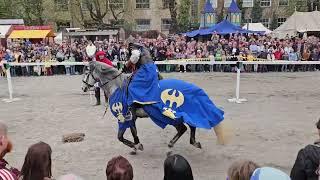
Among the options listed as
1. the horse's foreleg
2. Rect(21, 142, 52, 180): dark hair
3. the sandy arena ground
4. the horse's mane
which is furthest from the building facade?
Rect(21, 142, 52, 180): dark hair

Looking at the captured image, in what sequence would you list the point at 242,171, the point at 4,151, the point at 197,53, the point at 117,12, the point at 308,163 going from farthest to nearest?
the point at 117,12
the point at 197,53
the point at 308,163
the point at 4,151
the point at 242,171

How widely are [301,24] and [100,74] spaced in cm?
2619

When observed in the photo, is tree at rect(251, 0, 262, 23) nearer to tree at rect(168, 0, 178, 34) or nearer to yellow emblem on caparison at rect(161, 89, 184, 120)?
tree at rect(168, 0, 178, 34)

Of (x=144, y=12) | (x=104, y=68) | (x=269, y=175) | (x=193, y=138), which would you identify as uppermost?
(x=144, y=12)

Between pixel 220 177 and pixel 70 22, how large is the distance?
38624mm

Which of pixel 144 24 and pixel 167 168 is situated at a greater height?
pixel 144 24

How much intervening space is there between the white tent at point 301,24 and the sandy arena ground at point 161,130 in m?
15.7

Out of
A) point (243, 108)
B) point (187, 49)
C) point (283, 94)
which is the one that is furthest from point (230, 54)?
point (243, 108)

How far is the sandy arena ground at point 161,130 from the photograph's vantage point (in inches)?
298

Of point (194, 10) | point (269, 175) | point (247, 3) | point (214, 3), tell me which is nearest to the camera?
point (269, 175)

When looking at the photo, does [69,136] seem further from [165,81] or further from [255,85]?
[255,85]

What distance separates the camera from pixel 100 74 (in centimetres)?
832

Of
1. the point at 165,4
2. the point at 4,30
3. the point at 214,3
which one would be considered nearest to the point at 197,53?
the point at 4,30

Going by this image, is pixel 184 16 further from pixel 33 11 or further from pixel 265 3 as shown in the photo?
pixel 33 11
